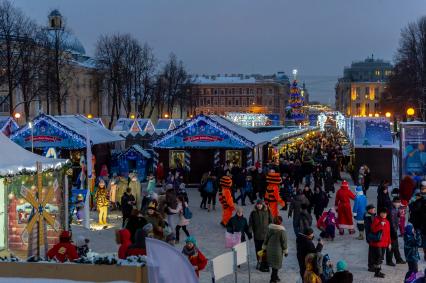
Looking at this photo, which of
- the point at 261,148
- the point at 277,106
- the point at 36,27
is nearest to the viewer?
the point at 261,148

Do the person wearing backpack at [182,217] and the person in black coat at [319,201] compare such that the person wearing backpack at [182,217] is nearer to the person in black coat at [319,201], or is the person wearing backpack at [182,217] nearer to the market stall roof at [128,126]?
the person in black coat at [319,201]

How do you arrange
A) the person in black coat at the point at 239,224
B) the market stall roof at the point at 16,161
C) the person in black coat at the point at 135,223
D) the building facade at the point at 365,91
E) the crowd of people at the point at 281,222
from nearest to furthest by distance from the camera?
the crowd of people at the point at 281,222, the market stall roof at the point at 16,161, the person in black coat at the point at 135,223, the person in black coat at the point at 239,224, the building facade at the point at 365,91

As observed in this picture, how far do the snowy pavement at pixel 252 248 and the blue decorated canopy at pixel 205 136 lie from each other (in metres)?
7.34

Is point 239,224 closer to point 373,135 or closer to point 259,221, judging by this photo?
point 259,221

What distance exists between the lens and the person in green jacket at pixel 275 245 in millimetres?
10438

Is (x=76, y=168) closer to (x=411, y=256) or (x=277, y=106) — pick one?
(x=411, y=256)

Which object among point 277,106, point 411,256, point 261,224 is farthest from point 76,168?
point 277,106

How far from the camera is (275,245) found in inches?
414

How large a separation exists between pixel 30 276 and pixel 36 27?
3902 centimetres

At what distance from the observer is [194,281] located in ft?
20.9

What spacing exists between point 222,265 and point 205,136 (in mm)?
18063

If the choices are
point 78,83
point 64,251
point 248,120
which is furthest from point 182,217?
point 78,83

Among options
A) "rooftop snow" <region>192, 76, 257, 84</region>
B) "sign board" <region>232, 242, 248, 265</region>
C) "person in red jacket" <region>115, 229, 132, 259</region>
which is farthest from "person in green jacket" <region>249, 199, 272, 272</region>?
"rooftop snow" <region>192, 76, 257, 84</region>

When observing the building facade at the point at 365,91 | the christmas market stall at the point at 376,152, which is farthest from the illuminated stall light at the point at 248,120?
the building facade at the point at 365,91
